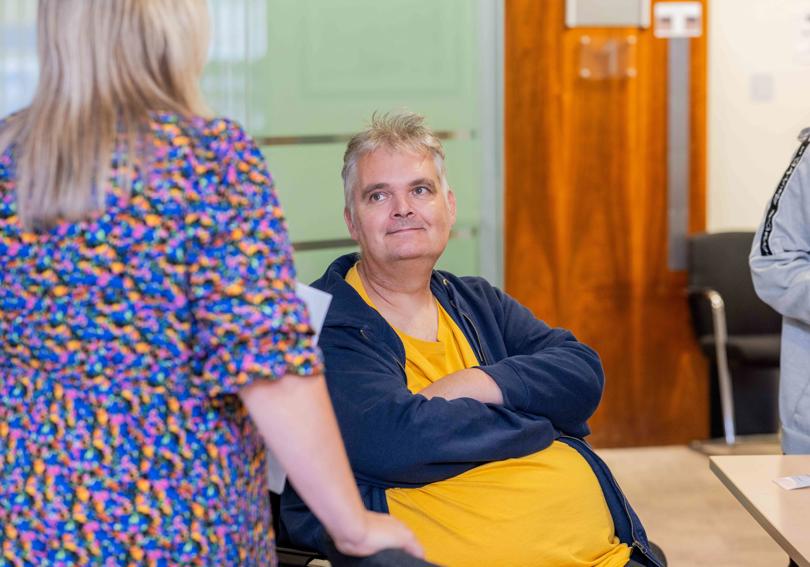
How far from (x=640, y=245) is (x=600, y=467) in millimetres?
3146

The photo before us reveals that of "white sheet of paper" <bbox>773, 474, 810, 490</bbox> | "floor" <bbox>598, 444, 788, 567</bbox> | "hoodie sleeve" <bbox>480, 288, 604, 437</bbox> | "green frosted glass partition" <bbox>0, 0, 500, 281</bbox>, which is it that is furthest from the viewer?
"green frosted glass partition" <bbox>0, 0, 500, 281</bbox>

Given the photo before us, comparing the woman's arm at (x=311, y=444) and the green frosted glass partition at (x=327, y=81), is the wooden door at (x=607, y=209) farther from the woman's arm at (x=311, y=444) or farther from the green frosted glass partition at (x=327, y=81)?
the woman's arm at (x=311, y=444)

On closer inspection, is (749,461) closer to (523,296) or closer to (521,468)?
(521,468)

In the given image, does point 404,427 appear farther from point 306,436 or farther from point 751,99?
point 751,99

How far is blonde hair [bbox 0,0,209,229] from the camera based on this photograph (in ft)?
4.42

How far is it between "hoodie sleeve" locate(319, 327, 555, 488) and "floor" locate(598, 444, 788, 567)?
6.39ft

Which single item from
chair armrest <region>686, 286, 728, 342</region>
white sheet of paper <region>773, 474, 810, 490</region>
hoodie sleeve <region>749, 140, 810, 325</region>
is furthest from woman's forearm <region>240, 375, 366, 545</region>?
chair armrest <region>686, 286, 728, 342</region>

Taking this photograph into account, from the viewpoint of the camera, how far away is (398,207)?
2.51 meters

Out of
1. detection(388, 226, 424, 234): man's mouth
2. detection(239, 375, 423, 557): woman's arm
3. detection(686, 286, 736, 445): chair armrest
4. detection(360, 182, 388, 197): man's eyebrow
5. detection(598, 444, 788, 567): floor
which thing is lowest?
detection(598, 444, 788, 567): floor

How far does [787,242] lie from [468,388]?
2.85 ft

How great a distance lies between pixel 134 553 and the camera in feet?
4.42

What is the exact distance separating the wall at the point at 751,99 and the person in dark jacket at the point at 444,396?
3.19 m

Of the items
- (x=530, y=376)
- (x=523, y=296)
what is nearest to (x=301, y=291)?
(x=530, y=376)

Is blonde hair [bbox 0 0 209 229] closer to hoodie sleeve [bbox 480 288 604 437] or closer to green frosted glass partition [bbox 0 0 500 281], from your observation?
hoodie sleeve [bbox 480 288 604 437]
